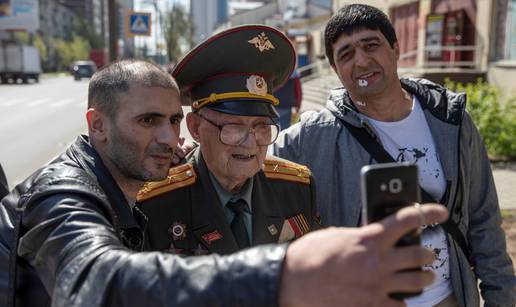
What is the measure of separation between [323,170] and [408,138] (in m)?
0.41

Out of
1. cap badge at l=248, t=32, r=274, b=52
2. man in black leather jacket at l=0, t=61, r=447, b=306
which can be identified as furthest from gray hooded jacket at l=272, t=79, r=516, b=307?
man in black leather jacket at l=0, t=61, r=447, b=306

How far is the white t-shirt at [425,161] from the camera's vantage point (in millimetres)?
2203

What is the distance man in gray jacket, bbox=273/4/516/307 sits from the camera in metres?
2.24

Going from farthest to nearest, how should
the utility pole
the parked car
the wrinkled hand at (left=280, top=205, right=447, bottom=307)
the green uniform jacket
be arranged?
the parked car < the utility pole < the green uniform jacket < the wrinkled hand at (left=280, top=205, right=447, bottom=307)

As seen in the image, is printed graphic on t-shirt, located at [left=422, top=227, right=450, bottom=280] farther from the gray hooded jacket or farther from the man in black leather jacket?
the man in black leather jacket

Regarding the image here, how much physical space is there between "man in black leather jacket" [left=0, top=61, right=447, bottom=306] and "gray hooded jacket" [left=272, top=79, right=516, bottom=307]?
0.94m

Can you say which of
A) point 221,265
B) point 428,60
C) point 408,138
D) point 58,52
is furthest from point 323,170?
point 58,52

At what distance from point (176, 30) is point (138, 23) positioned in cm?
5288

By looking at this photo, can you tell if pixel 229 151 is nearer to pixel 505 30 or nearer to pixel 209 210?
pixel 209 210

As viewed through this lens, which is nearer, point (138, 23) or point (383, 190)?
point (383, 190)

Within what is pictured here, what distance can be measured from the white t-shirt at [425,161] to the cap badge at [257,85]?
0.53 m

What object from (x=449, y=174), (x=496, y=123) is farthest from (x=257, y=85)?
(x=496, y=123)

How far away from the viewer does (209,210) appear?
190 centimetres

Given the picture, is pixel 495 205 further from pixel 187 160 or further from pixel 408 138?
pixel 187 160
